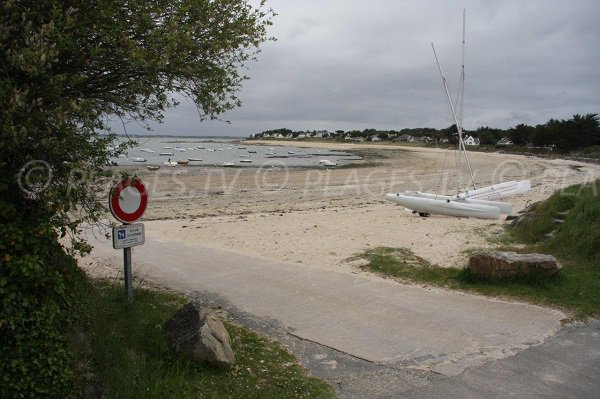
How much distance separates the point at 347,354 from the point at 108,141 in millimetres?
3120

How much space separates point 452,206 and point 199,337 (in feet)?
45.3

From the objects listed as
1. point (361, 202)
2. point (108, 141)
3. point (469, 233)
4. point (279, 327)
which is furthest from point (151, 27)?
point (361, 202)

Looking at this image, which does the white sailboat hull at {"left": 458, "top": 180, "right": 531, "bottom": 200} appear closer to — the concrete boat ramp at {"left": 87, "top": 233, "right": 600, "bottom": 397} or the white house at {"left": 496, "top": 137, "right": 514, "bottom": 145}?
the concrete boat ramp at {"left": 87, "top": 233, "right": 600, "bottom": 397}

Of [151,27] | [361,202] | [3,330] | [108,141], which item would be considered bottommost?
[361,202]

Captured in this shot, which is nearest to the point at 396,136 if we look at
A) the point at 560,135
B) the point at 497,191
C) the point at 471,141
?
the point at 471,141

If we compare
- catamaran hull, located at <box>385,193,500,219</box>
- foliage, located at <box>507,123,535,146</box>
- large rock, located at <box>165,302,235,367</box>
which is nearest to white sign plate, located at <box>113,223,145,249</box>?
large rock, located at <box>165,302,235,367</box>

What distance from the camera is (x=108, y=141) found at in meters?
4.04

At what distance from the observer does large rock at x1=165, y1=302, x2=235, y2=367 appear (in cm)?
452

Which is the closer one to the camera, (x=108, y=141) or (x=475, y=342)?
(x=108, y=141)

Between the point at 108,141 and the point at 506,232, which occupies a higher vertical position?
the point at 108,141

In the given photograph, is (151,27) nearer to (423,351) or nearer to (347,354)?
(347,354)

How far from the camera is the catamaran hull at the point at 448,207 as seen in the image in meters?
16.5

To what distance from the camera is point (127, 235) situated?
551 cm

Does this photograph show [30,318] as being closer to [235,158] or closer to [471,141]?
[235,158]
